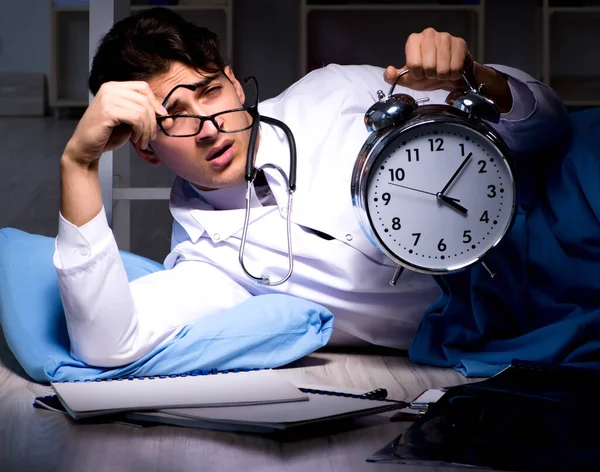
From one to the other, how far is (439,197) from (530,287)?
1.16 ft

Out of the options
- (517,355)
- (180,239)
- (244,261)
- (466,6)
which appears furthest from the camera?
(466,6)

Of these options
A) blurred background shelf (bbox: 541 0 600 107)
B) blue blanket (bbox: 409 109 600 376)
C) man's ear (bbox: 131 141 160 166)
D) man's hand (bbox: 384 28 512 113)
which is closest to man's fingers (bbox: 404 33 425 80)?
man's hand (bbox: 384 28 512 113)

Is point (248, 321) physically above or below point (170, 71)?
below

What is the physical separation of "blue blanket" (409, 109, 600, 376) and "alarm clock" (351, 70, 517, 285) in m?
0.20

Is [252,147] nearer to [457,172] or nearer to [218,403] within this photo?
[457,172]

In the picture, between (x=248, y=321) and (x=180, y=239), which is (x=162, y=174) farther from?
(x=248, y=321)

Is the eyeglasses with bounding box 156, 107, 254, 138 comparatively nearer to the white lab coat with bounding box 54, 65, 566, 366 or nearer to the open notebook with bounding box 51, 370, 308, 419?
the white lab coat with bounding box 54, 65, 566, 366

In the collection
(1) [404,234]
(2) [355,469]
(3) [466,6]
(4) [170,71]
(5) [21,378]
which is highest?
(3) [466,6]

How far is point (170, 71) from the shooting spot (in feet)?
5.53

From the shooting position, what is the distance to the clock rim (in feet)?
4.17

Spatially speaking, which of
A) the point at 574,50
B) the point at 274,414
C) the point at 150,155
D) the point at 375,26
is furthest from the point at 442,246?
the point at 574,50

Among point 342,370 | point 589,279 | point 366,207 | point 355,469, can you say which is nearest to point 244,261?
point 342,370

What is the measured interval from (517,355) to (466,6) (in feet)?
6.86

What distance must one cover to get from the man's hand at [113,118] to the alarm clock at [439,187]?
0.36 metres
